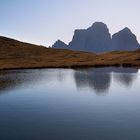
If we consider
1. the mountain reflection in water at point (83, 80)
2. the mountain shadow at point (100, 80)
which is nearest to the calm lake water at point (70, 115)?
the mountain shadow at point (100, 80)

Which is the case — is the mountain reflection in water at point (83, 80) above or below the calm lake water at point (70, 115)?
above

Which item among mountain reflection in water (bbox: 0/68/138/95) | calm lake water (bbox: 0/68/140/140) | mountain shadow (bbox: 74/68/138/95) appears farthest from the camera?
mountain reflection in water (bbox: 0/68/138/95)

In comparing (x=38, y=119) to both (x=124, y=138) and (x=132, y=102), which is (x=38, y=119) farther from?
(x=132, y=102)

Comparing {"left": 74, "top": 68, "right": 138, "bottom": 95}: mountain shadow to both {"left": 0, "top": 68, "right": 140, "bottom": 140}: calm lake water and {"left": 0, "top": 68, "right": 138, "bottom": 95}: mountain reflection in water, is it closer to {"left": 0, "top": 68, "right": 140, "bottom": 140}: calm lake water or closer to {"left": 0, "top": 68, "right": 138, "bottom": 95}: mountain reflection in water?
{"left": 0, "top": 68, "right": 138, "bottom": 95}: mountain reflection in water

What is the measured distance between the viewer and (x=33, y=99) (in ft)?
122

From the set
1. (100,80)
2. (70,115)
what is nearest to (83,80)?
(100,80)

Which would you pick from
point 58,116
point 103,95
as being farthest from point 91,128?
point 103,95

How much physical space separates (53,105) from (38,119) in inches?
270

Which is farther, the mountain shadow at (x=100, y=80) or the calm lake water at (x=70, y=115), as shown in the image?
the mountain shadow at (x=100, y=80)

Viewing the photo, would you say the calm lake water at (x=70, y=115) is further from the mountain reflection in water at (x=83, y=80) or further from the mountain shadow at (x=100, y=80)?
the mountain reflection in water at (x=83, y=80)

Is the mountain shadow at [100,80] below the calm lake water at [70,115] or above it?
above

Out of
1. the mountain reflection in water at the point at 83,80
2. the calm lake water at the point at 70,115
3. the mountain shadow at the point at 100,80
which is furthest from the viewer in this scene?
the mountain reflection in water at the point at 83,80

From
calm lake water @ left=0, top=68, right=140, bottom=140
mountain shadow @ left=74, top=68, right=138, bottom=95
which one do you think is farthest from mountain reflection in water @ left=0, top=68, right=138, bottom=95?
calm lake water @ left=0, top=68, right=140, bottom=140

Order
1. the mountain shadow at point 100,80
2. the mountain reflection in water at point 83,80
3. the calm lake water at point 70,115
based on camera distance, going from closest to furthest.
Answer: the calm lake water at point 70,115 → the mountain shadow at point 100,80 → the mountain reflection in water at point 83,80
